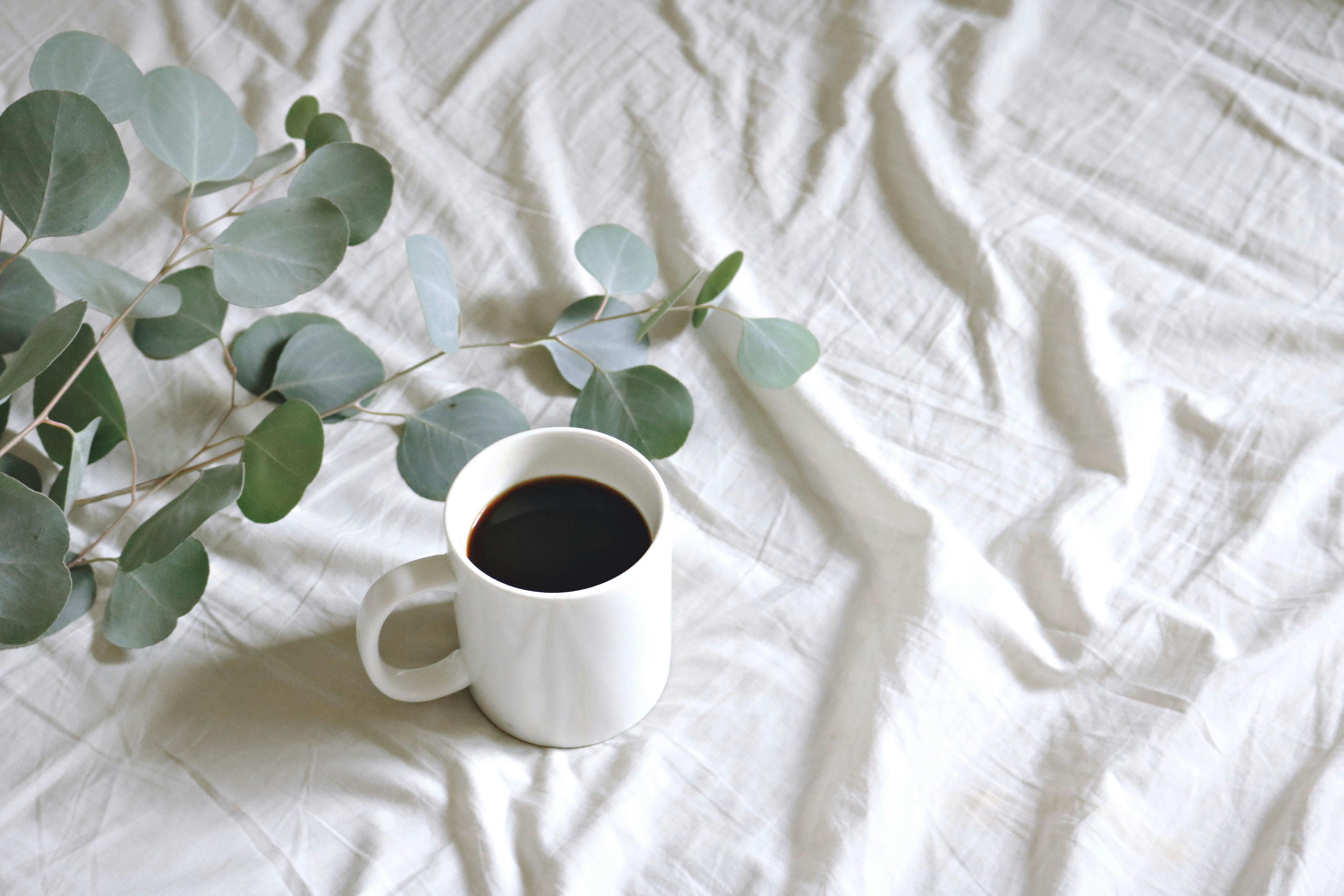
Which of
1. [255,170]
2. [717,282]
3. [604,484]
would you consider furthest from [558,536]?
[255,170]

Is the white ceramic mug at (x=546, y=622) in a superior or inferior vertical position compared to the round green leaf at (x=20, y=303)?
inferior

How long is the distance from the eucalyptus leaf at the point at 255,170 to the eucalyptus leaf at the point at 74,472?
0.17m

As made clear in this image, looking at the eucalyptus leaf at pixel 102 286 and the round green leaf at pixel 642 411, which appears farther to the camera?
the round green leaf at pixel 642 411

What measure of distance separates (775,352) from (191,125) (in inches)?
13.7

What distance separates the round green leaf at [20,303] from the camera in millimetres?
575

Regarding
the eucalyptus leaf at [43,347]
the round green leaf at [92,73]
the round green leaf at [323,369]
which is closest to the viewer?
the eucalyptus leaf at [43,347]

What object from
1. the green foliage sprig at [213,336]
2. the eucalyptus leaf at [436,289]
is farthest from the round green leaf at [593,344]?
the eucalyptus leaf at [436,289]

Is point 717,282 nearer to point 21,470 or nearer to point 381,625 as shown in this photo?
point 381,625

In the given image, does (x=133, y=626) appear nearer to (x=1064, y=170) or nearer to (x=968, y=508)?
(x=968, y=508)

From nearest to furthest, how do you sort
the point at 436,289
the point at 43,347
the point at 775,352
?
the point at 43,347, the point at 436,289, the point at 775,352

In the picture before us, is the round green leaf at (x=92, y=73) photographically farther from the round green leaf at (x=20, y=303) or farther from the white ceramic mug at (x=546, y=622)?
the white ceramic mug at (x=546, y=622)

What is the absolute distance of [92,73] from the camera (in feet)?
1.73

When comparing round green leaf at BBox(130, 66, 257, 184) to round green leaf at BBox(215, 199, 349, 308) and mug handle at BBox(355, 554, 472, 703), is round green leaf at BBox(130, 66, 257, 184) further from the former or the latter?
mug handle at BBox(355, 554, 472, 703)

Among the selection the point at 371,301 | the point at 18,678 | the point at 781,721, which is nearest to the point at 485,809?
the point at 781,721
